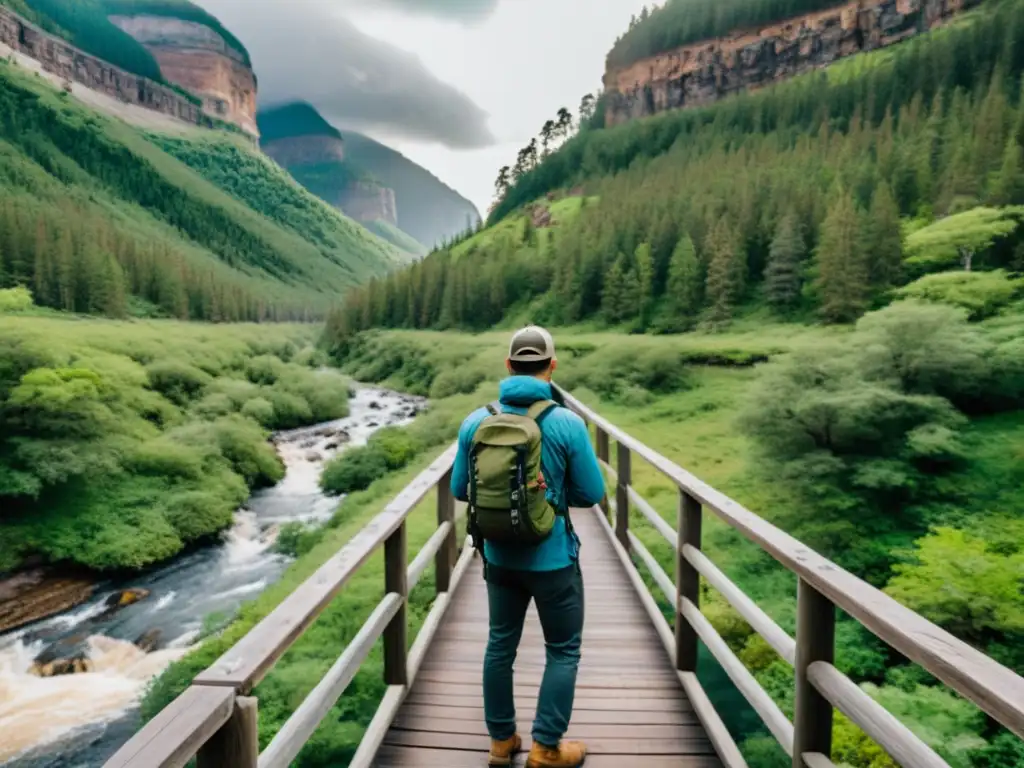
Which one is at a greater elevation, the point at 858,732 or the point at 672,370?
the point at 672,370

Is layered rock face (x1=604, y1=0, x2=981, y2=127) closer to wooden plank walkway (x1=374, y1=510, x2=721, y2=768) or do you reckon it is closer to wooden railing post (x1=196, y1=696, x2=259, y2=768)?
wooden plank walkway (x1=374, y1=510, x2=721, y2=768)

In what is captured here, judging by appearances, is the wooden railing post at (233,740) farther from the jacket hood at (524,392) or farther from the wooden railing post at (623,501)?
the wooden railing post at (623,501)

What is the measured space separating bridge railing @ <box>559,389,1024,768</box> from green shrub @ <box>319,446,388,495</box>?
701 inches

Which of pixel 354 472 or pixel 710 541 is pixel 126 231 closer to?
pixel 354 472

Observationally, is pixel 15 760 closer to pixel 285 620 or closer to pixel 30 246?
pixel 285 620

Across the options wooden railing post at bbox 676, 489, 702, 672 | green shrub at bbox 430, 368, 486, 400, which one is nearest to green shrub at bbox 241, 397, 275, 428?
green shrub at bbox 430, 368, 486, 400

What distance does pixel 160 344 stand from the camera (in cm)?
3797

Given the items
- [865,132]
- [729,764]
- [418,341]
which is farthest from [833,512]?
[865,132]

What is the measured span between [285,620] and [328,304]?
537ft

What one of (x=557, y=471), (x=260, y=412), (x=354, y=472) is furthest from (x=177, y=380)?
(x=557, y=471)

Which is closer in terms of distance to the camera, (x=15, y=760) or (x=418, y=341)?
(x=15, y=760)

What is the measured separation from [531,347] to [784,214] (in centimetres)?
5507

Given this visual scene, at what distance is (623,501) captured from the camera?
6.71m

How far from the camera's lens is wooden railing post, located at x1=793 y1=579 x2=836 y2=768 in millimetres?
2271
